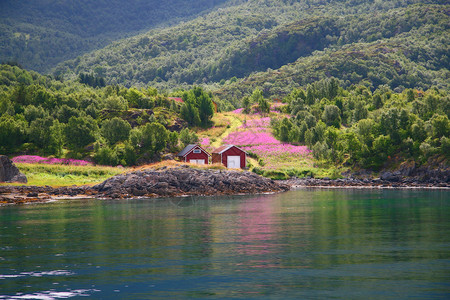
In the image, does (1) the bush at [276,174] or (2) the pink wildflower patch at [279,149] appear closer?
(1) the bush at [276,174]

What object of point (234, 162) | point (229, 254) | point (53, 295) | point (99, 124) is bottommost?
point (53, 295)

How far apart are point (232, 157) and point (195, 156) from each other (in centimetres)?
701

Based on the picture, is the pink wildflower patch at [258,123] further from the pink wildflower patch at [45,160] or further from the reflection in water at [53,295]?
the reflection in water at [53,295]

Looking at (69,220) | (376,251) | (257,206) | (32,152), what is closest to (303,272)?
(376,251)

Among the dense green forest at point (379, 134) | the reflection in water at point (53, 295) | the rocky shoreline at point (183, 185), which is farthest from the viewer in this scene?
the dense green forest at point (379, 134)

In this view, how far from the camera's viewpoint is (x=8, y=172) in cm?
7319

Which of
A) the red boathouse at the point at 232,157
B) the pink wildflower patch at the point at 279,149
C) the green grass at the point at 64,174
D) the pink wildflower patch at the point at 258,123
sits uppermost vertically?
the pink wildflower patch at the point at 258,123

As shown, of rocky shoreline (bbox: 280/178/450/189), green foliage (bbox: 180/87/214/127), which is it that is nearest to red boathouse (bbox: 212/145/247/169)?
rocky shoreline (bbox: 280/178/450/189)

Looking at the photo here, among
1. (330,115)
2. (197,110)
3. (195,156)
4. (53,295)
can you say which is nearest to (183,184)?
(195,156)

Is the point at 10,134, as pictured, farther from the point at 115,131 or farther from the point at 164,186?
the point at 164,186

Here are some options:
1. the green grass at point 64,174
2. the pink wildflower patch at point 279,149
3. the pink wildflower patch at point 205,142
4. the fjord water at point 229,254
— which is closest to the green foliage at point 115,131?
the green grass at point 64,174

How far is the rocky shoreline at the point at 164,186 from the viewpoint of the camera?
69.1m

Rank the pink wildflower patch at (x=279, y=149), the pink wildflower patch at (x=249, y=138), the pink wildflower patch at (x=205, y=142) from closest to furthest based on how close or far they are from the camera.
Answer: the pink wildflower patch at (x=279, y=149)
the pink wildflower patch at (x=205, y=142)
the pink wildflower patch at (x=249, y=138)

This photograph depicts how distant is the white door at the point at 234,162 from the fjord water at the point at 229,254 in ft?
158
